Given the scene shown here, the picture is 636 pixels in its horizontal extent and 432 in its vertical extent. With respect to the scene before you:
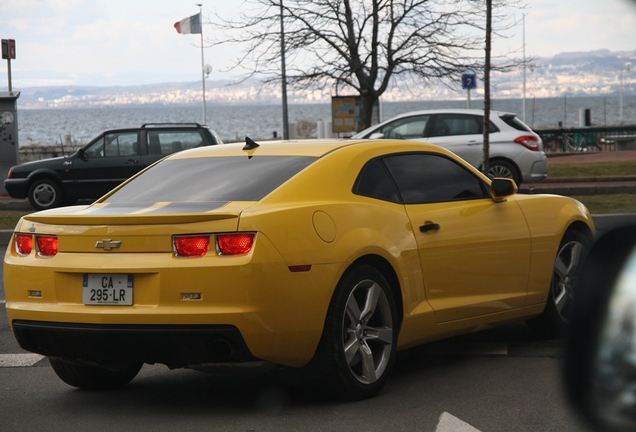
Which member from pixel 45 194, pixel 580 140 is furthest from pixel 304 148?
pixel 580 140

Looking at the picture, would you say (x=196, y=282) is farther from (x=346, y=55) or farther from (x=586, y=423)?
(x=346, y=55)

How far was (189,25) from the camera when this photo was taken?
46.9 metres

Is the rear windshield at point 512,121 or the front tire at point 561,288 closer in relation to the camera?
the front tire at point 561,288

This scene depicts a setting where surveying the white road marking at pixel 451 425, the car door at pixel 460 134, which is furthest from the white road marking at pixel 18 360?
the car door at pixel 460 134

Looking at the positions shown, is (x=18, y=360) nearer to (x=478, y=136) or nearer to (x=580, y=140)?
(x=478, y=136)

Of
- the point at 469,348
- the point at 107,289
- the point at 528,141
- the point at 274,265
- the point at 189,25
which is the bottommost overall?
the point at 469,348

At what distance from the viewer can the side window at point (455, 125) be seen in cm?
2070

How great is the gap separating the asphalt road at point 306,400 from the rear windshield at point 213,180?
111cm

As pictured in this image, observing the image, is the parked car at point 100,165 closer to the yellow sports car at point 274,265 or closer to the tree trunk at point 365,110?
the tree trunk at point 365,110

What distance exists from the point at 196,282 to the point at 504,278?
237cm

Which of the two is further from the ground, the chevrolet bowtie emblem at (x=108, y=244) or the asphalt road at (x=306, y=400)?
the chevrolet bowtie emblem at (x=108, y=244)

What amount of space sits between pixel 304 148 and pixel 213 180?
625 millimetres

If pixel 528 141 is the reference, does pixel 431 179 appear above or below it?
above

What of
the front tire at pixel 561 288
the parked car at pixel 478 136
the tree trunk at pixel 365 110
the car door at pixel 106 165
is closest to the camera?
the front tire at pixel 561 288
